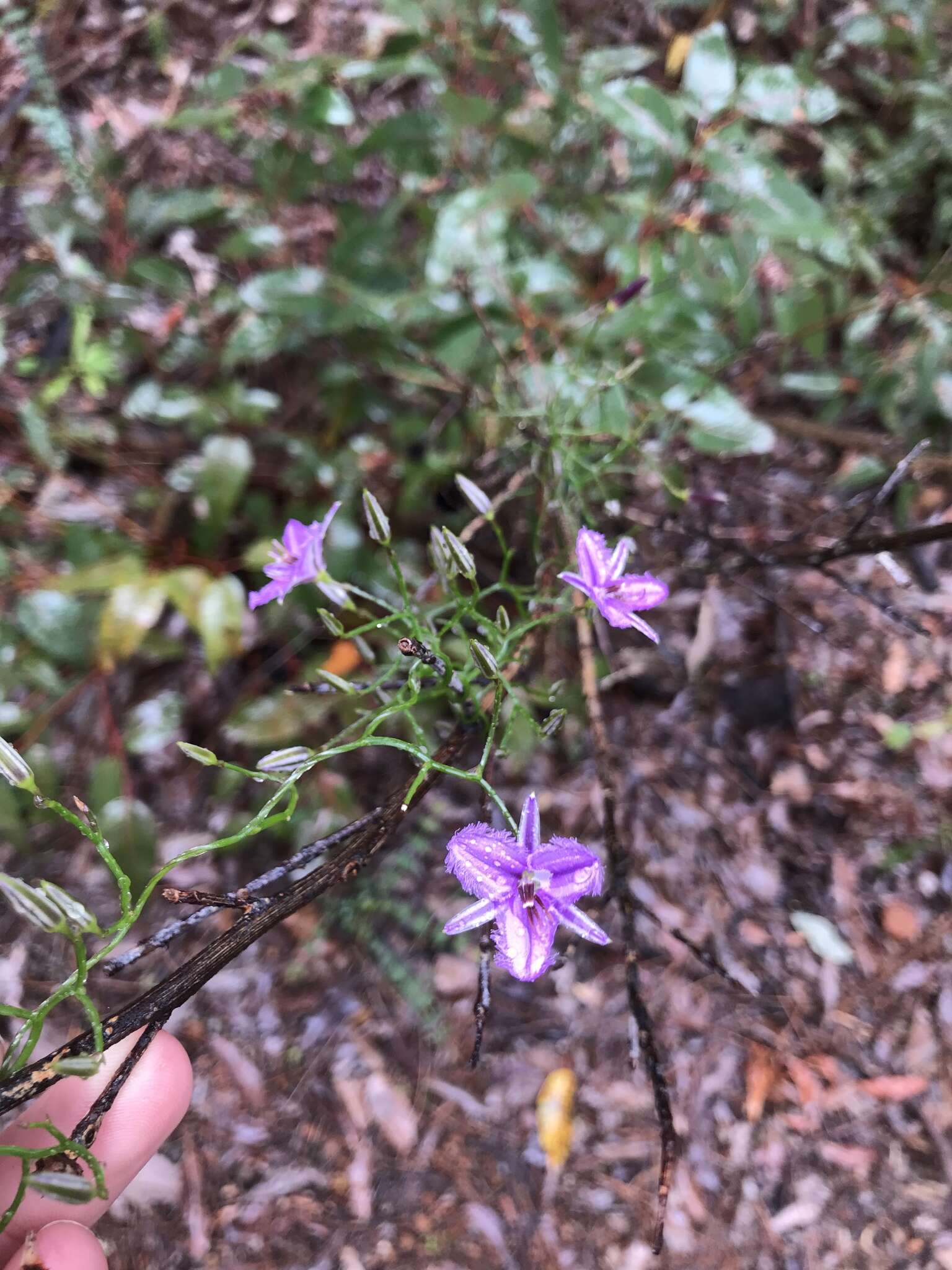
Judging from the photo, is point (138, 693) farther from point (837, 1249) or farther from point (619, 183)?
point (837, 1249)

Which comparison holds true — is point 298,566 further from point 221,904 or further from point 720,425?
point 720,425

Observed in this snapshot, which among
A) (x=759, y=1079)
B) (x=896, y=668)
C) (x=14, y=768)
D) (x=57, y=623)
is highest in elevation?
(x=14, y=768)

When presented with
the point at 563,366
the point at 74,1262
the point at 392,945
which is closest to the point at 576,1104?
the point at 392,945

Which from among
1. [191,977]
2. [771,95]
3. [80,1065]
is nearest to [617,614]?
[191,977]

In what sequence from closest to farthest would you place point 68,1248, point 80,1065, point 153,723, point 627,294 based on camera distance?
point 80,1065
point 68,1248
point 627,294
point 153,723

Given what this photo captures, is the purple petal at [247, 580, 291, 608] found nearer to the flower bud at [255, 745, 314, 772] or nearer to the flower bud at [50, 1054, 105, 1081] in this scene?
the flower bud at [255, 745, 314, 772]
